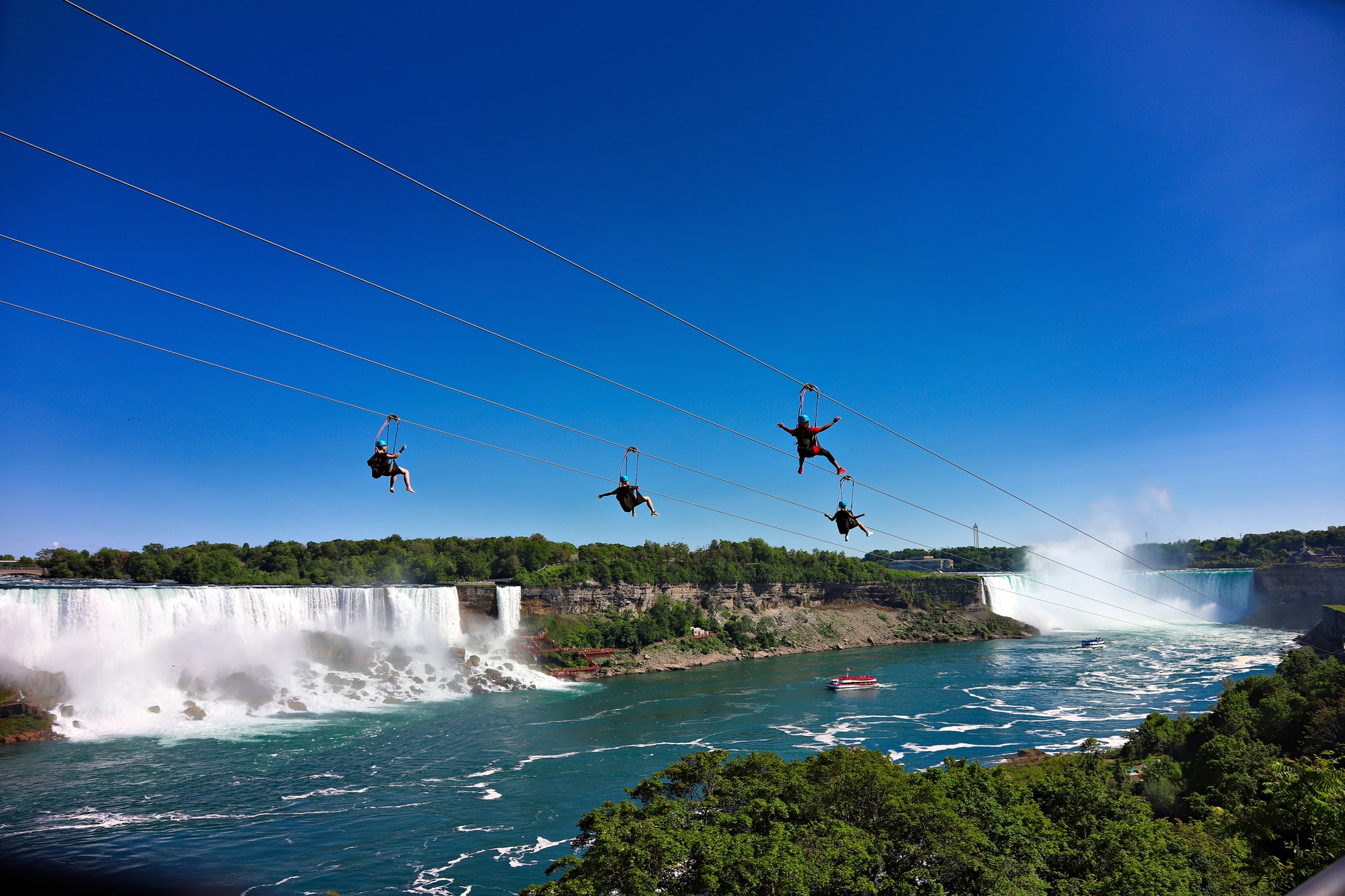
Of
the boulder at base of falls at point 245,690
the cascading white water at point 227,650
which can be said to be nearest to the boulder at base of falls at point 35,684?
the cascading white water at point 227,650

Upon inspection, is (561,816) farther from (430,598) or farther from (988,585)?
(988,585)

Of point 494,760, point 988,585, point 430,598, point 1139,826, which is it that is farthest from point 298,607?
point 988,585

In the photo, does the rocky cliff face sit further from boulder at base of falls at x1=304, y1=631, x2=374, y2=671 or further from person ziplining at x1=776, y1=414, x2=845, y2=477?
person ziplining at x1=776, y1=414, x2=845, y2=477

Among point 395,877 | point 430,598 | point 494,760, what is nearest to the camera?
point 395,877

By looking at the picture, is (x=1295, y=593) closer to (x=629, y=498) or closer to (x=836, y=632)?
(x=836, y=632)

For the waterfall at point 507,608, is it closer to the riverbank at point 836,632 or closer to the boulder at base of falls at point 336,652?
the riverbank at point 836,632

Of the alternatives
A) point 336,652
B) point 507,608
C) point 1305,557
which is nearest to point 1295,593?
point 1305,557
